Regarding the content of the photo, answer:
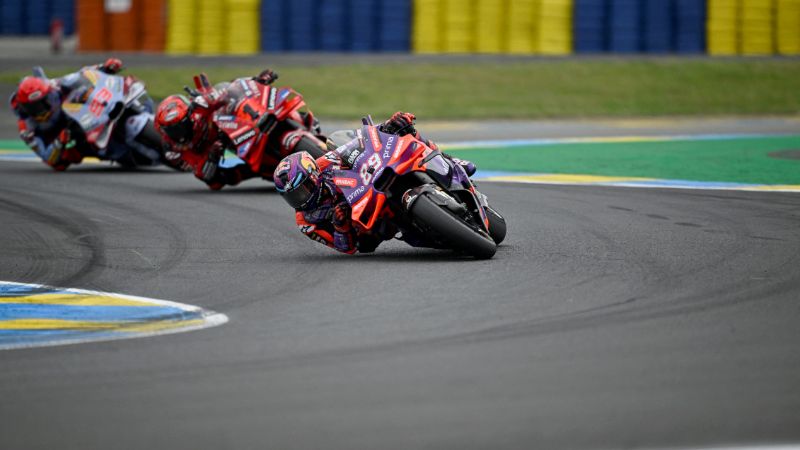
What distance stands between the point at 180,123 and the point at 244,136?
2.78 ft

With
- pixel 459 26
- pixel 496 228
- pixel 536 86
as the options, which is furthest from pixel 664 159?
pixel 459 26

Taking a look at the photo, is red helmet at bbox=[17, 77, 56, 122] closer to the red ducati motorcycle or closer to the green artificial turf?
the red ducati motorcycle

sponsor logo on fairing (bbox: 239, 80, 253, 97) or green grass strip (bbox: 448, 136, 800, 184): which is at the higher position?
sponsor logo on fairing (bbox: 239, 80, 253, 97)

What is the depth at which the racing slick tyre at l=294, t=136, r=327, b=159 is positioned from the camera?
45.5 feet

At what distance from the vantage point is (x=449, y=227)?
9195 mm

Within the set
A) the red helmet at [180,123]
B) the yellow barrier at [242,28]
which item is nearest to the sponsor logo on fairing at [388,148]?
the red helmet at [180,123]

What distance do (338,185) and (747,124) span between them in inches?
615

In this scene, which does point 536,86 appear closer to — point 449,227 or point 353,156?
point 353,156

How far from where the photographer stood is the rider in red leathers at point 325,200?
32.3 feet

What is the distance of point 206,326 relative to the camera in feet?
23.4

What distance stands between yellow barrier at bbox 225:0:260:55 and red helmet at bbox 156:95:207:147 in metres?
14.3

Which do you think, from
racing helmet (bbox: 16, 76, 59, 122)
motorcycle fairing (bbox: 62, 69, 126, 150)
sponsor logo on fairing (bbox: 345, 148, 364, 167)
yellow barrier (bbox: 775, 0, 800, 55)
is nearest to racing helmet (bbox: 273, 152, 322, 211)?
sponsor logo on fairing (bbox: 345, 148, 364, 167)

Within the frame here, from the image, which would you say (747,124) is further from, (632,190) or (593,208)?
(593,208)

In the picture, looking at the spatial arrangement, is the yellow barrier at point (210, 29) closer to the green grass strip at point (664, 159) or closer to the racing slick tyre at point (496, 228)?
the green grass strip at point (664, 159)
